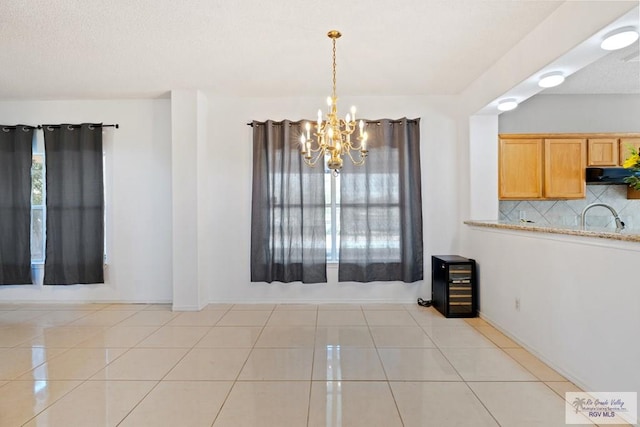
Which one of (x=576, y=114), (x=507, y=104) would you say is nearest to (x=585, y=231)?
(x=507, y=104)

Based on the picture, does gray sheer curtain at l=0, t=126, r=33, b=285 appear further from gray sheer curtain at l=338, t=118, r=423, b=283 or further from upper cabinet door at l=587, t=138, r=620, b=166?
upper cabinet door at l=587, t=138, r=620, b=166

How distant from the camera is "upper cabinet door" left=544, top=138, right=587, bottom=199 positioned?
14.1 feet

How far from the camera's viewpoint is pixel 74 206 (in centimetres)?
443

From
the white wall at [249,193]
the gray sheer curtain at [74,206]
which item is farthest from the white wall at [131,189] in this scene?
the white wall at [249,193]

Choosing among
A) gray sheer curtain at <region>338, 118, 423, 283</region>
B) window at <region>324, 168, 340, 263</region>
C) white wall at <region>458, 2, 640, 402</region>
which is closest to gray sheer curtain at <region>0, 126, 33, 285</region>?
window at <region>324, 168, 340, 263</region>

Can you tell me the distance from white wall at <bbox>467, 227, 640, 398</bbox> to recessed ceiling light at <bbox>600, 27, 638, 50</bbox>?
132 cm

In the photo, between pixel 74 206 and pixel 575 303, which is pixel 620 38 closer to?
pixel 575 303

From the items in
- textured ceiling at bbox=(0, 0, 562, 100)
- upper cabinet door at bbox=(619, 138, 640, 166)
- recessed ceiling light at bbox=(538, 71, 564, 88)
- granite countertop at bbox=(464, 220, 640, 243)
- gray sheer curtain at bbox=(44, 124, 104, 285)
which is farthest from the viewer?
gray sheer curtain at bbox=(44, 124, 104, 285)

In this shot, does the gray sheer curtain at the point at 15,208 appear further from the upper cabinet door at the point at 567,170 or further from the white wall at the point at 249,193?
the upper cabinet door at the point at 567,170

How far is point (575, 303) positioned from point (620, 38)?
1794 mm

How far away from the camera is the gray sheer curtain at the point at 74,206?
4.42m

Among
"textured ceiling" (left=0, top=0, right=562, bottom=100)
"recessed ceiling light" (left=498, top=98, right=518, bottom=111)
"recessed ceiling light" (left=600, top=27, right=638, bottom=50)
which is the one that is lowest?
"recessed ceiling light" (left=600, top=27, right=638, bottom=50)

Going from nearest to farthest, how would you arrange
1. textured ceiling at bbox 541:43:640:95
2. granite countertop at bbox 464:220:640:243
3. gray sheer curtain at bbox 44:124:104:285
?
1. granite countertop at bbox 464:220:640:243
2. textured ceiling at bbox 541:43:640:95
3. gray sheer curtain at bbox 44:124:104:285

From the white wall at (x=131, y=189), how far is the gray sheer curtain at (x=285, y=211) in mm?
1281
